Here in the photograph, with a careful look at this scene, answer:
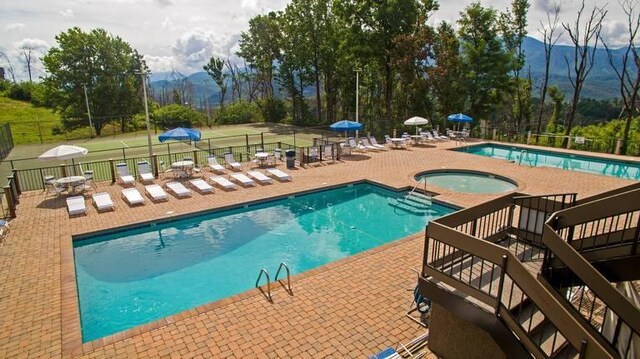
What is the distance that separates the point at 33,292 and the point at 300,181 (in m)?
9.22

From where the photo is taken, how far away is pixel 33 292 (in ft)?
22.1

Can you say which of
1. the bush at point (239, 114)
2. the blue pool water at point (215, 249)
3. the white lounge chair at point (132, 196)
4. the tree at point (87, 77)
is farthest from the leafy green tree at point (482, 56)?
the tree at point (87, 77)

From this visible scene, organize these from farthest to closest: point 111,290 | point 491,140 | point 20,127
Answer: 1. point 20,127
2. point 491,140
3. point 111,290

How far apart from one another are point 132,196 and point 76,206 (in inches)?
62.5

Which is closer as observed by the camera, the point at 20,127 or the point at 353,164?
the point at 353,164

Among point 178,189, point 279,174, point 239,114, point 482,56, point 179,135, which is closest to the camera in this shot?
point 178,189

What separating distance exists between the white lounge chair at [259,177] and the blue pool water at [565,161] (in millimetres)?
11863

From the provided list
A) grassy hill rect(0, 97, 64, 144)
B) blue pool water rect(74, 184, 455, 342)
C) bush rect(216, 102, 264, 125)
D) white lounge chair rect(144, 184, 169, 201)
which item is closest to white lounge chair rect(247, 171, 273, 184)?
blue pool water rect(74, 184, 455, 342)

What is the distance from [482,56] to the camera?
26500 mm

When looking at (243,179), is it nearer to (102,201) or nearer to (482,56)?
(102,201)

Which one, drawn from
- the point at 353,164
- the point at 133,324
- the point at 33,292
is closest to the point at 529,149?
the point at 353,164

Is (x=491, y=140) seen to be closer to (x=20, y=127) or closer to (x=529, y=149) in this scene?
Answer: (x=529, y=149)

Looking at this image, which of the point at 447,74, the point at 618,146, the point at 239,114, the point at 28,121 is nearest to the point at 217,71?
the point at 239,114

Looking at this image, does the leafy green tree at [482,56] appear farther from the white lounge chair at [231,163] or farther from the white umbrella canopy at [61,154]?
the white umbrella canopy at [61,154]
